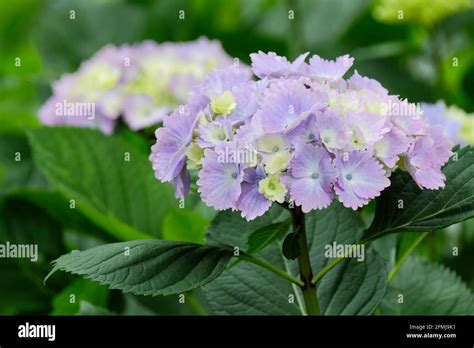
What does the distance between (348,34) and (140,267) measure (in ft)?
4.75

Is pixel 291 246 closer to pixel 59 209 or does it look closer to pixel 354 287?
pixel 354 287

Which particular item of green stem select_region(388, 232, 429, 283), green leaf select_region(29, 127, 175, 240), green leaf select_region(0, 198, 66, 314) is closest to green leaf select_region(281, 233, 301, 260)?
green stem select_region(388, 232, 429, 283)

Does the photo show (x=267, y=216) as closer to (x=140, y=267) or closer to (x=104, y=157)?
(x=140, y=267)

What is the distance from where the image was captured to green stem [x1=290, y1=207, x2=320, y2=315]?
2.84 feet

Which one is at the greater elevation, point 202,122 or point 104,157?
point 104,157

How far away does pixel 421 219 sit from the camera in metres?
0.90

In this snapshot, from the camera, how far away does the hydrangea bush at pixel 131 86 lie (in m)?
1.60

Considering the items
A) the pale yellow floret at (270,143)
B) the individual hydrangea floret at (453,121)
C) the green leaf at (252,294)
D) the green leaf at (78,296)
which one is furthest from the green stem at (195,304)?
the pale yellow floret at (270,143)

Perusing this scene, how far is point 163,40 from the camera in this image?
226 centimetres

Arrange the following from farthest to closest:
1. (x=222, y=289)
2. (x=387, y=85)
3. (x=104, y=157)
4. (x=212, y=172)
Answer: (x=387, y=85) < (x=104, y=157) < (x=222, y=289) < (x=212, y=172)

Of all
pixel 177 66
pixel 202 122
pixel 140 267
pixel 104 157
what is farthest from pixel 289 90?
pixel 177 66

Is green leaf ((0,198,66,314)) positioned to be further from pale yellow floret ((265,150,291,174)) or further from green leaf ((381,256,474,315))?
pale yellow floret ((265,150,291,174))

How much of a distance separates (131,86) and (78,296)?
1.40 feet

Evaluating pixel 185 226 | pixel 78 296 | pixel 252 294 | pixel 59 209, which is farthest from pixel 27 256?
pixel 252 294
